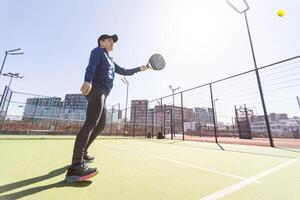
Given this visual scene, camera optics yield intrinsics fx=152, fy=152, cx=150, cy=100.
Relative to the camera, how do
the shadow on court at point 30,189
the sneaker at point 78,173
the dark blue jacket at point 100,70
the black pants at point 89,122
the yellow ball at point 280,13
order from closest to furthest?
the shadow on court at point 30,189, the sneaker at point 78,173, the black pants at point 89,122, the dark blue jacket at point 100,70, the yellow ball at point 280,13

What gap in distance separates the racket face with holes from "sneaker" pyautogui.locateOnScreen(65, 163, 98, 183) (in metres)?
2.31

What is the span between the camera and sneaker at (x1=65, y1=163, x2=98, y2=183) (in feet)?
4.87

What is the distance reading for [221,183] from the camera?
1515mm

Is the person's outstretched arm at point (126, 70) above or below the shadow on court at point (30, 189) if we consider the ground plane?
above

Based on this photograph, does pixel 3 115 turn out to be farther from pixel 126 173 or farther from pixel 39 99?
pixel 126 173

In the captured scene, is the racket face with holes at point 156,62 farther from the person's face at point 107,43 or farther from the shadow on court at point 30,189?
the shadow on court at point 30,189

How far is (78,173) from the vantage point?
1521mm

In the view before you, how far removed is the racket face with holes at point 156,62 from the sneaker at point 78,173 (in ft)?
7.58

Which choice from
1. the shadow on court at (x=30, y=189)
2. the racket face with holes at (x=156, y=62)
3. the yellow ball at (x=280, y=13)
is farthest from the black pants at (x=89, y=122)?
the yellow ball at (x=280, y=13)

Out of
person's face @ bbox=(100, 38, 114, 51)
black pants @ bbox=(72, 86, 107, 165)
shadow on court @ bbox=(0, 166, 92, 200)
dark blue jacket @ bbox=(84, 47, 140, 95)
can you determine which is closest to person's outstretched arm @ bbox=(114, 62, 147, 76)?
person's face @ bbox=(100, 38, 114, 51)

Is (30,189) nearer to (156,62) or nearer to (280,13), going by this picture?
(156,62)

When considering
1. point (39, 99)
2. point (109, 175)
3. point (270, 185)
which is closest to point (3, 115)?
point (39, 99)

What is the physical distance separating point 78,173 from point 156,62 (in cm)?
265

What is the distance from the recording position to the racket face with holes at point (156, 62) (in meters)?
3.35
